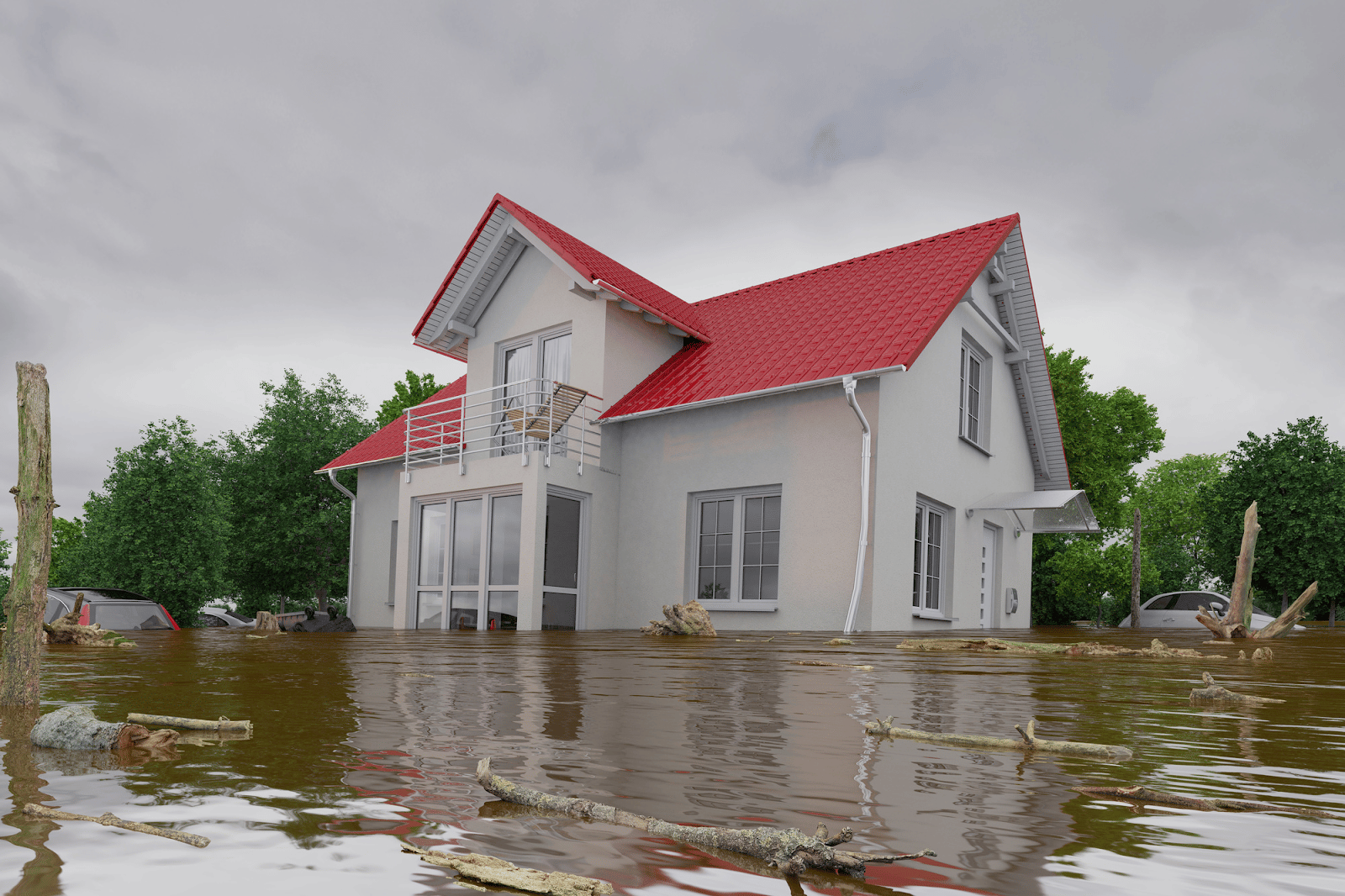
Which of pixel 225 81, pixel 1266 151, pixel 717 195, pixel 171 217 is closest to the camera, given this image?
pixel 225 81

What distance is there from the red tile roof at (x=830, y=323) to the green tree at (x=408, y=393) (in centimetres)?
2167

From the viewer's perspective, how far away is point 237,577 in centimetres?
2789

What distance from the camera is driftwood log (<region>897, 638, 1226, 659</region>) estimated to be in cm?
574

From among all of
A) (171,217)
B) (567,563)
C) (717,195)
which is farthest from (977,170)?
(171,217)

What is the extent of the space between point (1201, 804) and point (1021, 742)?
0.62 metres

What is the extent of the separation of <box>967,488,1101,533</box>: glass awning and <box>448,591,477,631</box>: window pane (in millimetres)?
7973

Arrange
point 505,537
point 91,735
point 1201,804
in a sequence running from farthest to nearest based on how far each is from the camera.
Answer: point 505,537
point 91,735
point 1201,804

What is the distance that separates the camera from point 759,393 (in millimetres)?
11469

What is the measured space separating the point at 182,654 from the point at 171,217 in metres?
15.4

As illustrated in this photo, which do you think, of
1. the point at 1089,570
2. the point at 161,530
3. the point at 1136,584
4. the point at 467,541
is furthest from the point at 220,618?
the point at 1136,584

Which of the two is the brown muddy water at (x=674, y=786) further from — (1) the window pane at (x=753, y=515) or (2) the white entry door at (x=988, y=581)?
(2) the white entry door at (x=988, y=581)

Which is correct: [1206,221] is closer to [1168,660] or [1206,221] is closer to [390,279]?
[390,279]

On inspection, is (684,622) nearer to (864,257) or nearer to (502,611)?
(502,611)

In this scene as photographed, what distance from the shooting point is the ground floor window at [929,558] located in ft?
41.1
